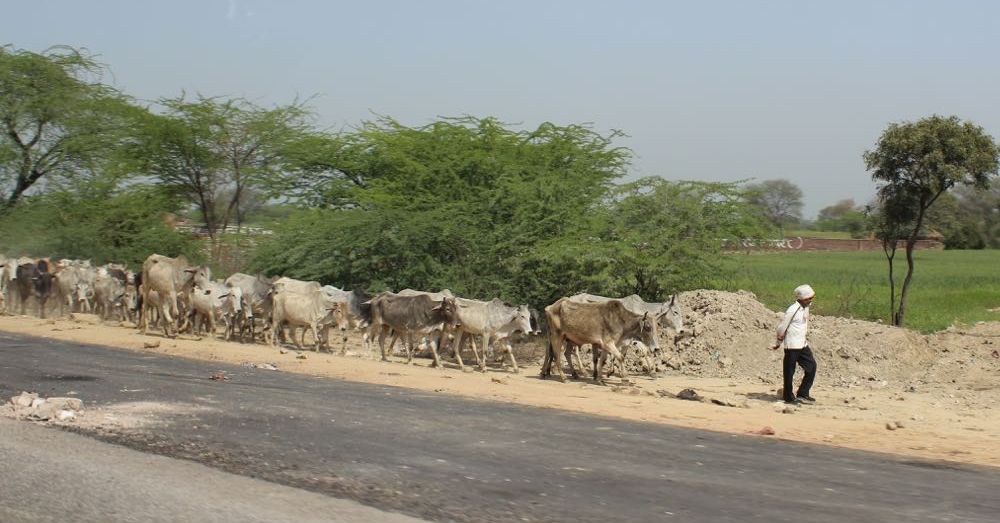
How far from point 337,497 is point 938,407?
1077 centimetres

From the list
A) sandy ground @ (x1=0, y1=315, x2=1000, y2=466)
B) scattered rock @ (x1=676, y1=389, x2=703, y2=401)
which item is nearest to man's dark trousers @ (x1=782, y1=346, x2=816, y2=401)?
sandy ground @ (x1=0, y1=315, x2=1000, y2=466)

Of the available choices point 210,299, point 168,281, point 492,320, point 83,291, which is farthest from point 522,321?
point 83,291

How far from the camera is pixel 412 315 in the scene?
814 inches

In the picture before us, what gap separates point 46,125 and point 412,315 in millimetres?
23802

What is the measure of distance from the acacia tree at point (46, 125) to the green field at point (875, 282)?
2341 cm

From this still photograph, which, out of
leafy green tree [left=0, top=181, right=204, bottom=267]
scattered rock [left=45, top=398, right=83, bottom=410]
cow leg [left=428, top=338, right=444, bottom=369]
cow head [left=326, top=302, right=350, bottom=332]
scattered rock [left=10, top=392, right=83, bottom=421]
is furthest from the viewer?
leafy green tree [left=0, top=181, right=204, bottom=267]

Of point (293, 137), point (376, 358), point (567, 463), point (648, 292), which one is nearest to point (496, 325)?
point (376, 358)

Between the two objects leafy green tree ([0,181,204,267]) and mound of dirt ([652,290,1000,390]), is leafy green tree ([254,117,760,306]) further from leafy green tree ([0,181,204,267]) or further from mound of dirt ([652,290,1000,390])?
leafy green tree ([0,181,204,267])

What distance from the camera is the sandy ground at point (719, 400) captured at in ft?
42.7

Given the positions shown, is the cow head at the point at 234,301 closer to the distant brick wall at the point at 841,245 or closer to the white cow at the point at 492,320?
the white cow at the point at 492,320

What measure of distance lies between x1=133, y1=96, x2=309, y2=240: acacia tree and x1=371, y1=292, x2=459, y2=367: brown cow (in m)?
18.4

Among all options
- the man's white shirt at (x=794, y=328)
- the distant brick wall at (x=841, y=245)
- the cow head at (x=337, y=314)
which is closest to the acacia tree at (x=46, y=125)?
the cow head at (x=337, y=314)

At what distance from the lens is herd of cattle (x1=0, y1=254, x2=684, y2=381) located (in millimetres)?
18719

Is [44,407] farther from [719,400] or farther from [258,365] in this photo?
[719,400]
